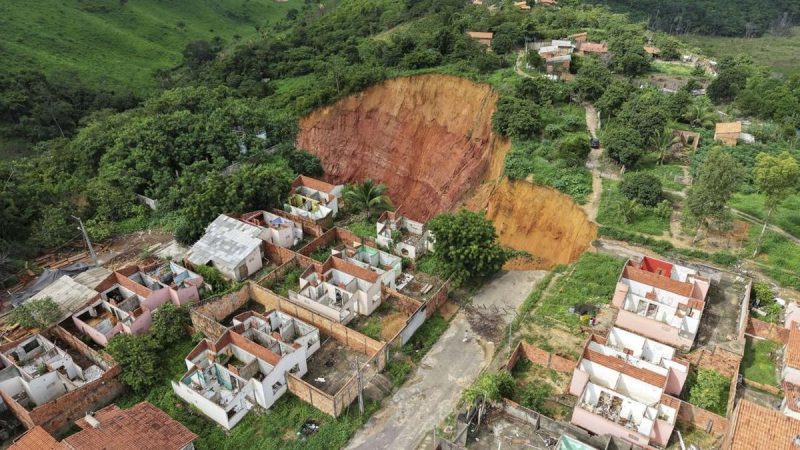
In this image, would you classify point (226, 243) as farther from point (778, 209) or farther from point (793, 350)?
point (778, 209)

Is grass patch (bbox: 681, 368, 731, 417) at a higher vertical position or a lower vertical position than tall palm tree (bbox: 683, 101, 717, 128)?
lower

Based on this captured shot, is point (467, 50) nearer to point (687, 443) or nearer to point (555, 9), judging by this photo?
point (555, 9)

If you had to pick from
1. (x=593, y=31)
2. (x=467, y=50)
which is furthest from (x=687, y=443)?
(x=593, y=31)

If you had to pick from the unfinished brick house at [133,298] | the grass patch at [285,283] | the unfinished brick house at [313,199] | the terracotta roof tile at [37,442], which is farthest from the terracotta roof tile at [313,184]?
the terracotta roof tile at [37,442]

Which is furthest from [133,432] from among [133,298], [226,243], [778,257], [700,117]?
[700,117]

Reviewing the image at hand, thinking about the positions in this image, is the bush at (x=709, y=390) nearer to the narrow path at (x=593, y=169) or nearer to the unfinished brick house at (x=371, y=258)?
the narrow path at (x=593, y=169)

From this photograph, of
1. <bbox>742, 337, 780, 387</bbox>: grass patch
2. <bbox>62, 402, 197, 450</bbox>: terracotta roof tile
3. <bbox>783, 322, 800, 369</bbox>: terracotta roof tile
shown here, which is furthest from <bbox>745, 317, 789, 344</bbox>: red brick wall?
<bbox>62, 402, 197, 450</bbox>: terracotta roof tile

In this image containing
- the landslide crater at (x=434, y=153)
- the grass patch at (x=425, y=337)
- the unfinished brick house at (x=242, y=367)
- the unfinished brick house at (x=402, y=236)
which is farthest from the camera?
the landslide crater at (x=434, y=153)

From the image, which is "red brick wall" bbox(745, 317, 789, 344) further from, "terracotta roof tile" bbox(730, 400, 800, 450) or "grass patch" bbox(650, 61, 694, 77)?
"grass patch" bbox(650, 61, 694, 77)
